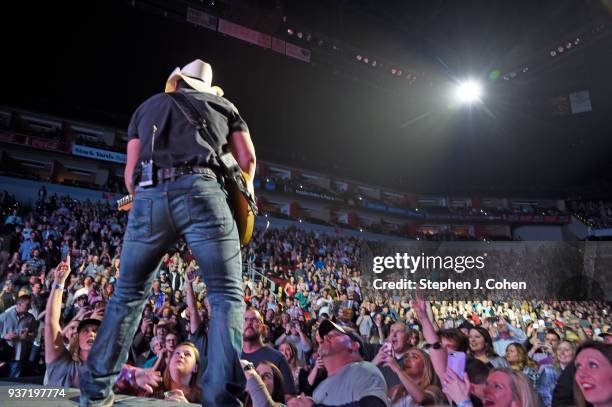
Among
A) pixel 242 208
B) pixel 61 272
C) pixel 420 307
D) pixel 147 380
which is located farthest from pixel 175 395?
pixel 420 307

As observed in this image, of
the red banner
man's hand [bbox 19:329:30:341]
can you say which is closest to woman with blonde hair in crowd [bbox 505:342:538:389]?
man's hand [bbox 19:329:30:341]

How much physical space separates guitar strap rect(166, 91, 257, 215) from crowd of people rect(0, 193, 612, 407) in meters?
0.60

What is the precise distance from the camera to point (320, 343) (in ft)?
11.1

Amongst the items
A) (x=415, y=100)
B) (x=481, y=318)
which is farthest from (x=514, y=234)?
(x=481, y=318)

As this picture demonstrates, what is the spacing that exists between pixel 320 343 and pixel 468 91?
19858 mm

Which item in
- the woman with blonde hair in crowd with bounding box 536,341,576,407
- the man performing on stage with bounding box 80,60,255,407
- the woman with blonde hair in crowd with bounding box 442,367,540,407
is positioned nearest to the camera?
the man performing on stage with bounding box 80,60,255,407

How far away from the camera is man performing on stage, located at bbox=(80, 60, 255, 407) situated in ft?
4.78

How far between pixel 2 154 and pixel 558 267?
23.7m

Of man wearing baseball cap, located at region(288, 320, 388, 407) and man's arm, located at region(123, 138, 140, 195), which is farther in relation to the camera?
man wearing baseball cap, located at region(288, 320, 388, 407)

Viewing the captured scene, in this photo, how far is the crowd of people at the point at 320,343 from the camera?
2.70 metres

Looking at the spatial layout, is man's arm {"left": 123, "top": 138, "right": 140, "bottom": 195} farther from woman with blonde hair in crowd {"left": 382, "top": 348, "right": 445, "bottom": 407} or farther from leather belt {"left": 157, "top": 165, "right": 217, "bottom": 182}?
woman with blonde hair in crowd {"left": 382, "top": 348, "right": 445, "bottom": 407}

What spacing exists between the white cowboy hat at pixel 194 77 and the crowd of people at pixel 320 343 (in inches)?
35.7

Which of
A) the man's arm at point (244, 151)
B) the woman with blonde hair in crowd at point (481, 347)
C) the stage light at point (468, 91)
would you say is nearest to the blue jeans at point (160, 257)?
the man's arm at point (244, 151)

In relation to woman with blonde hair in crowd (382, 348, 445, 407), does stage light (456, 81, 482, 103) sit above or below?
above
